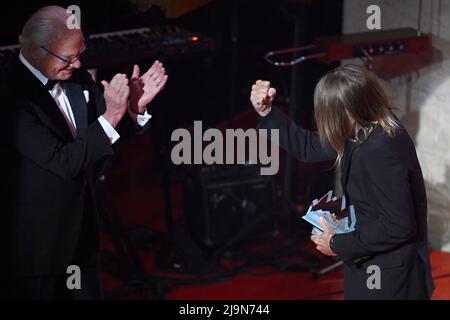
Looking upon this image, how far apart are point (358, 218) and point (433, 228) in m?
2.29

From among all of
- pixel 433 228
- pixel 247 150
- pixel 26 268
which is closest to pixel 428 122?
pixel 433 228

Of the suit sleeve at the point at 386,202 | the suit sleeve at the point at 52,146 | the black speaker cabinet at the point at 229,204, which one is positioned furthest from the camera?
the black speaker cabinet at the point at 229,204

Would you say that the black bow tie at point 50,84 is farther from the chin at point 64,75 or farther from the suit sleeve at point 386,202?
the suit sleeve at point 386,202

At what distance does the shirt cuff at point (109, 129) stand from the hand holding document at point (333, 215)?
75 centimetres

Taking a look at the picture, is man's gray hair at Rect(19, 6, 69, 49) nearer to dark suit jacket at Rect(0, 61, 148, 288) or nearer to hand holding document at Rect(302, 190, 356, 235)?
dark suit jacket at Rect(0, 61, 148, 288)

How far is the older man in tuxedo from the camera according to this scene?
332cm

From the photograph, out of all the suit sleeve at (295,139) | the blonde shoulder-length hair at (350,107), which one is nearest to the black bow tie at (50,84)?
the suit sleeve at (295,139)

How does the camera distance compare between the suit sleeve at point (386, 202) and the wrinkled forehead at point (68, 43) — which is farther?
the wrinkled forehead at point (68, 43)

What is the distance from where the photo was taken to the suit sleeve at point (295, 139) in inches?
138

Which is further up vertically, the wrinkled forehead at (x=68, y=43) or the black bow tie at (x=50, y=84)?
the wrinkled forehead at (x=68, y=43)

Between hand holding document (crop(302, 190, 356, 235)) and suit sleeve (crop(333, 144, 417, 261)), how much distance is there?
0.12 m

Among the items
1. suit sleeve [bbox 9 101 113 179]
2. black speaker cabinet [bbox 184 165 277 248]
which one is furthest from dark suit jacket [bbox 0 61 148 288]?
black speaker cabinet [bbox 184 165 277 248]
